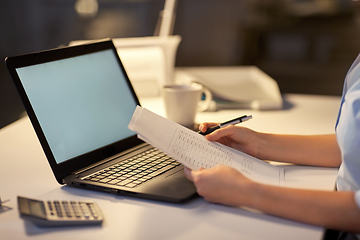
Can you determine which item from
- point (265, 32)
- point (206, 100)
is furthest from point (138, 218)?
point (265, 32)

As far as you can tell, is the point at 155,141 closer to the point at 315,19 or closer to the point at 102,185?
the point at 102,185

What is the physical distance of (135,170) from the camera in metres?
0.67

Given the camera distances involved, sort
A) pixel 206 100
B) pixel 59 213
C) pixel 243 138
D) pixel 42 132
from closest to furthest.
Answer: pixel 59 213, pixel 42 132, pixel 243 138, pixel 206 100

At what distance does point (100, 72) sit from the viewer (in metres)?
0.81

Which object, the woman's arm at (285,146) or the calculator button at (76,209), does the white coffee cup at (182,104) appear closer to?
the woman's arm at (285,146)

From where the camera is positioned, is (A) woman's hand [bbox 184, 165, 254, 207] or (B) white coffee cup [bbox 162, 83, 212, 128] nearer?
(A) woman's hand [bbox 184, 165, 254, 207]

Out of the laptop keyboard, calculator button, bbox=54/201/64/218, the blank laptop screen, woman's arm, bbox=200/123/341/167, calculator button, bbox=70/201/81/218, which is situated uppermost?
the blank laptop screen

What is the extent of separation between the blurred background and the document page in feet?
6.74

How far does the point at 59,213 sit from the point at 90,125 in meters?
0.26

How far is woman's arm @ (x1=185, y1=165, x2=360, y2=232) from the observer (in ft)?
1.66

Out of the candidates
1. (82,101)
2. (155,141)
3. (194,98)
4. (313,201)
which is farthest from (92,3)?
(313,201)

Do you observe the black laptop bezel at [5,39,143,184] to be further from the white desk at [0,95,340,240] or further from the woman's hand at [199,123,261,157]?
the woman's hand at [199,123,261,157]

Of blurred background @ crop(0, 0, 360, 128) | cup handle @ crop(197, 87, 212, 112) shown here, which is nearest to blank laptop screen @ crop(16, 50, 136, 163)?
cup handle @ crop(197, 87, 212, 112)

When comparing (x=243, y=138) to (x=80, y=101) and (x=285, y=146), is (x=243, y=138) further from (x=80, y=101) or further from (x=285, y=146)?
(x=80, y=101)
